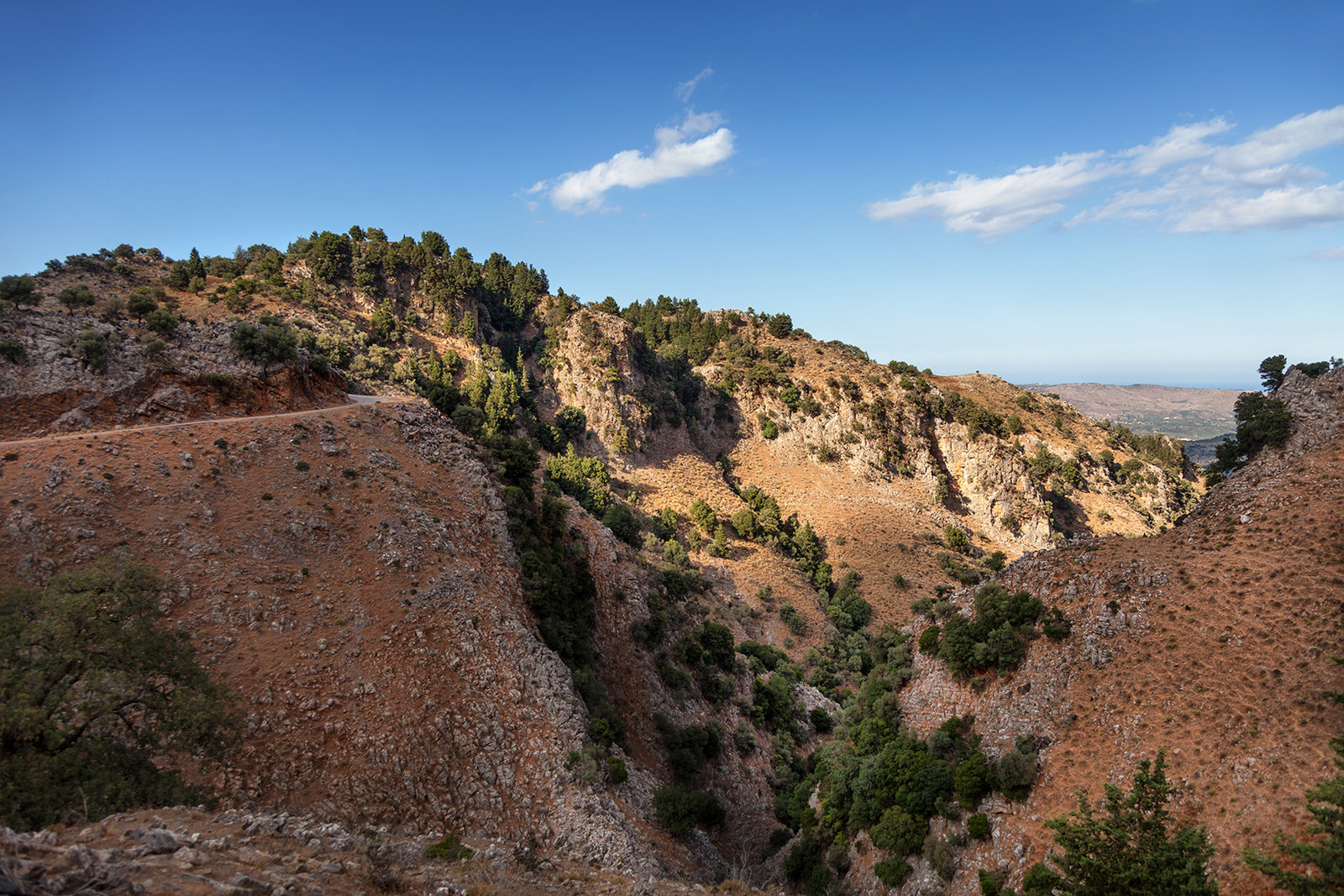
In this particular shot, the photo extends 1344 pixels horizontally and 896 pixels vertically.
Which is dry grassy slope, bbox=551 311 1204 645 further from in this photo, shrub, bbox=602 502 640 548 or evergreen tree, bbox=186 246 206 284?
evergreen tree, bbox=186 246 206 284

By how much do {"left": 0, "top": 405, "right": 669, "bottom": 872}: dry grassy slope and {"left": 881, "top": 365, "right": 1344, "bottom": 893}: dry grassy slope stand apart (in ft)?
54.6

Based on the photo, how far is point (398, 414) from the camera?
122ft

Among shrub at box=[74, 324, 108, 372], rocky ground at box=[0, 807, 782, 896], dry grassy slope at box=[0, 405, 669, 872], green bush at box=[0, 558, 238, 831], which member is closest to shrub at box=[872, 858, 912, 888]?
rocky ground at box=[0, 807, 782, 896]

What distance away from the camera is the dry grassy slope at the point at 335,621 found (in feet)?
70.6

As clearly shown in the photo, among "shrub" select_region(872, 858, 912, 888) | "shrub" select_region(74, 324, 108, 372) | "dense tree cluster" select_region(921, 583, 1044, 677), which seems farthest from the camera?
"shrub" select_region(74, 324, 108, 372)

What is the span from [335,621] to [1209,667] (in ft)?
112

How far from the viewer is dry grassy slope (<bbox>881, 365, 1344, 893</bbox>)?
1761 cm

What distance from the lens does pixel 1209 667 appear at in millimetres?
20797

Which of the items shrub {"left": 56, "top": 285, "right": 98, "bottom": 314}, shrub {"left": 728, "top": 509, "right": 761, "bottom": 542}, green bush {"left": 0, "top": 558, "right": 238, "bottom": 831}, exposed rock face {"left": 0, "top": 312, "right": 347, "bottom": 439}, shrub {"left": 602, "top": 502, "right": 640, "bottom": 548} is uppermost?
shrub {"left": 56, "top": 285, "right": 98, "bottom": 314}

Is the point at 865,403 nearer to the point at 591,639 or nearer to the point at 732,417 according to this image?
the point at 732,417

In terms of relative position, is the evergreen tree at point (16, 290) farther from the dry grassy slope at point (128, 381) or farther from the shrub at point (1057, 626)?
the shrub at point (1057, 626)

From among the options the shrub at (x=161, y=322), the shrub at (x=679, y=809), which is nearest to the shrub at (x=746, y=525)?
the shrub at (x=679, y=809)

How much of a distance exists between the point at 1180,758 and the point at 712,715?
1034 inches

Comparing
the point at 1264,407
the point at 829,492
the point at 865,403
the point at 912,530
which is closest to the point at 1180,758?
the point at 1264,407
